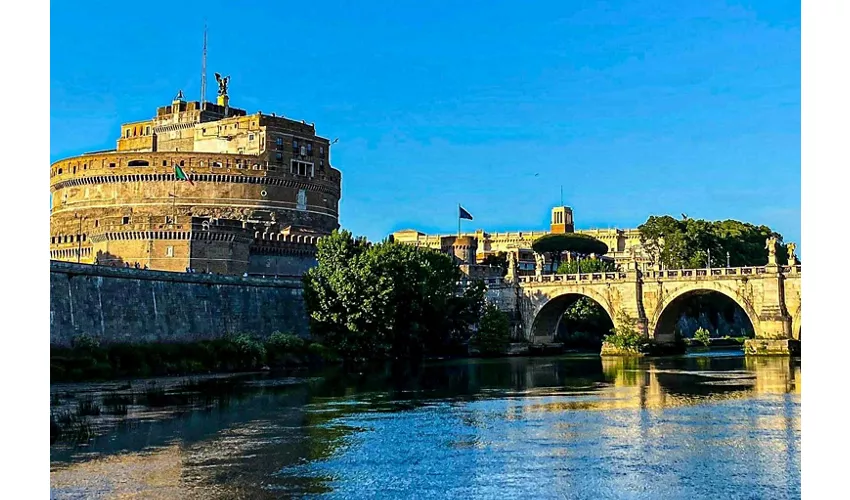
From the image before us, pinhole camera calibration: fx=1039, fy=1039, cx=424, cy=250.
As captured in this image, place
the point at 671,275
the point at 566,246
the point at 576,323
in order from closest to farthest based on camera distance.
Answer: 1. the point at 671,275
2. the point at 576,323
3. the point at 566,246

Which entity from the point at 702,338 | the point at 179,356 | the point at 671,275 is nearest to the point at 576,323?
the point at 702,338

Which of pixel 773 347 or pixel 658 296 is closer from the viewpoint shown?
pixel 773 347

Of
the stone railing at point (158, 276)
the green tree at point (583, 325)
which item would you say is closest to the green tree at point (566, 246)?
the green tree at point (583, 325)

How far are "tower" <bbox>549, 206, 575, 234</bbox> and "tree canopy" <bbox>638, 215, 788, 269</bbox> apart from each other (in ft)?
123

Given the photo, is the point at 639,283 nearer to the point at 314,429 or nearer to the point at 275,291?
the point at 275,291

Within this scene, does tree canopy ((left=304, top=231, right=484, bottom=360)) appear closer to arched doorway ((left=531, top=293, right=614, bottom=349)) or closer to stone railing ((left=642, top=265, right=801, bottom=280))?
arched doorway ((left=531, top=293, right=614, bottom=349))

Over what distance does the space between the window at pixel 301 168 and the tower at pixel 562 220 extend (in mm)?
43252

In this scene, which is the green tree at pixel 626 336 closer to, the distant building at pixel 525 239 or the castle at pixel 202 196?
the castle at pixel 202 196

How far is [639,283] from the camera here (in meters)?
53.2

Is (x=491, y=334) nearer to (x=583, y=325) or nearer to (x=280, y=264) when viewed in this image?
(x=583, y=325)

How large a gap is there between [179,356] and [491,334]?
750 inches

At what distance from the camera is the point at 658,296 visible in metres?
52.7

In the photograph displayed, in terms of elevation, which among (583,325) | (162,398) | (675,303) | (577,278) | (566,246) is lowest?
(583,325)
